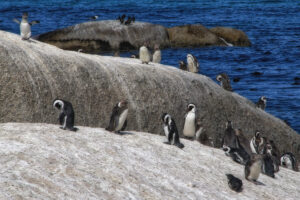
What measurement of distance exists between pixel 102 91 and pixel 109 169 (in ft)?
19.0

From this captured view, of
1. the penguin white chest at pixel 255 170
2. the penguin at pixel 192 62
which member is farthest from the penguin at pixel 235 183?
the penguin at pixel 192 62

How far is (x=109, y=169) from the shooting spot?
37.2 ft

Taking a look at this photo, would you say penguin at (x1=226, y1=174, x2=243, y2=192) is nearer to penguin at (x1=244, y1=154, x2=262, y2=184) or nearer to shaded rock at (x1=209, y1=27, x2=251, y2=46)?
penguin at (x1=244, y1=154, x2=262, y2=184)

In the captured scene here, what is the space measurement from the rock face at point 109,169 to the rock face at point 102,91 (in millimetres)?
2093

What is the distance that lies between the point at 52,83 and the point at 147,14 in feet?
209

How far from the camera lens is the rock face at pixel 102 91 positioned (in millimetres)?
15109

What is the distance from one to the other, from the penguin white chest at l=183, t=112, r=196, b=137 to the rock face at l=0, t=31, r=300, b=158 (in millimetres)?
1102

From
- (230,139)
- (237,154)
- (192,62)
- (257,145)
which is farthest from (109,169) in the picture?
(192,62)

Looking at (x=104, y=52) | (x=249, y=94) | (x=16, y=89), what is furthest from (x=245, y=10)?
(x=16, y=89)

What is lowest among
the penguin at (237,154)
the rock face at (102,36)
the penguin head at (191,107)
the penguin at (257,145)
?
the rock face at (102,36)

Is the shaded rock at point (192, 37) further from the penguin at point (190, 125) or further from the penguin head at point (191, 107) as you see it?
the penguin at point (190, 125)

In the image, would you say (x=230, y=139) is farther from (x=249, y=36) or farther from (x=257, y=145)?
(x=249, y=36)

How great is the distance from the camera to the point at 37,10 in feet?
288

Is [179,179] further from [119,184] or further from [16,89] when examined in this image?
[16,89]
